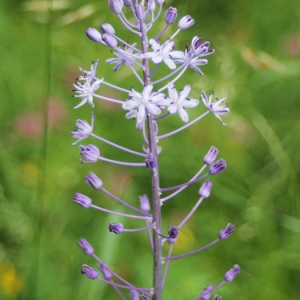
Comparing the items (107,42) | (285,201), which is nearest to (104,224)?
(285,201)

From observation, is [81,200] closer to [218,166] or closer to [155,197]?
[155,197]

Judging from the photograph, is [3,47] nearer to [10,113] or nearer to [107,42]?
[10,113]

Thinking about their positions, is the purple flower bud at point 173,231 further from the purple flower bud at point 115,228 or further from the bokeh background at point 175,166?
the bokeh background at point 175,166

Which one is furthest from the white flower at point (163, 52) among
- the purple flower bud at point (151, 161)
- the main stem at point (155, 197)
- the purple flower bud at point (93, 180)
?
the purple flower bud at point (93, 180)

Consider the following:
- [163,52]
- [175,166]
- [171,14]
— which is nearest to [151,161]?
[163,52]

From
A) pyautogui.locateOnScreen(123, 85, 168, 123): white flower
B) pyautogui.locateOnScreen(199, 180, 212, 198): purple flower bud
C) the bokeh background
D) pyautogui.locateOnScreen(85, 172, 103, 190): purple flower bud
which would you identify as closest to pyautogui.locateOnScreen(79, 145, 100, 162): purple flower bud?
pyautogui.locateOnScreen(85, 172, 103, 190): purple flower bud

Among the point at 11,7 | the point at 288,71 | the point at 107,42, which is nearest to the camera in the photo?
the point at 107,42
